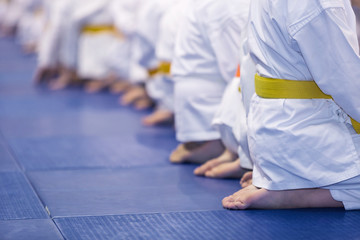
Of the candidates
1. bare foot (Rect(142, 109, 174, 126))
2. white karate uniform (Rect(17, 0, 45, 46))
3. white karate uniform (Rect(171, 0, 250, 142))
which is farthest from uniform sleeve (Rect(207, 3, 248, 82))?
white karate uniform (Rect(17, 0, 45, 46))

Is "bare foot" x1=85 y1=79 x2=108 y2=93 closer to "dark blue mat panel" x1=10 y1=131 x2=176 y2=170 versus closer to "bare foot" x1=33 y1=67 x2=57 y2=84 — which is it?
"bare foot" x1=33 y1=67 x2=57 y2=84

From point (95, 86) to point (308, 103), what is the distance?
362cm

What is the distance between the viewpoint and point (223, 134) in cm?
313

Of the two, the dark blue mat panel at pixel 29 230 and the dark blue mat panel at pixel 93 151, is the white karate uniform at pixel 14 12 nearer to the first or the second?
the dark blue mat panel at pixel 93 151

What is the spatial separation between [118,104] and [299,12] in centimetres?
308

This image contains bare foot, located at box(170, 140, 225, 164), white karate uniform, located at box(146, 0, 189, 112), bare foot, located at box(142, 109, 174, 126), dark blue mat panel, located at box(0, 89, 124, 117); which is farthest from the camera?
dark blue mat panel, located at box(0, 89, 124, 117)

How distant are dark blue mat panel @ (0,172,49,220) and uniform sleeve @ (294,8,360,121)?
113 cm

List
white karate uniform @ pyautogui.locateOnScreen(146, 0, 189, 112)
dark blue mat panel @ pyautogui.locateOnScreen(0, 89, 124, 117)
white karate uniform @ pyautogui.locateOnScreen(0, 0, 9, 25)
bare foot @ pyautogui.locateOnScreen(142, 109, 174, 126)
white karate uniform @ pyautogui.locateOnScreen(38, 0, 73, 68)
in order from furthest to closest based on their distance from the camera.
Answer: white karate uniform @ pyautogui.locateOnScreen(0, 0, 9, 25), white karate uniform @ pyautogui.locateOnScreen(38, 0, 73, 68), dark blue mat panel @ pyautogui.locateOnScreen(0, 89, 124, 117), bare foot @ pyautogui.locateOnScreen(142, 109, 174, 126), white karate uniform @ pyautogui.locateOnScreen(146, 0, 189, 112)

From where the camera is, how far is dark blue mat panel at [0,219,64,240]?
2271mm

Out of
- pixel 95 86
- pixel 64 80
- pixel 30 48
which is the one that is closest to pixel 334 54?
pixel 95 86

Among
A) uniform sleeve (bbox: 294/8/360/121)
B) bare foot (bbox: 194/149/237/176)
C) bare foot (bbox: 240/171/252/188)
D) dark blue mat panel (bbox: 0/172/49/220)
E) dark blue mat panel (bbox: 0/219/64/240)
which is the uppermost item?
uniform sleeve (bbox: 294/8/360/121)

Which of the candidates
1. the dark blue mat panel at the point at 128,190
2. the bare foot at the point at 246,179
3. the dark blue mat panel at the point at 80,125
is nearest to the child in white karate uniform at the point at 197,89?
the dark blue mat panel at the point at 128,190

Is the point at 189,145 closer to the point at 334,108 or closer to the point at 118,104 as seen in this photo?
the point at 334,108

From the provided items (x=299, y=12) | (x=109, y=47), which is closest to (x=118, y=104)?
(x=109, y=47)
